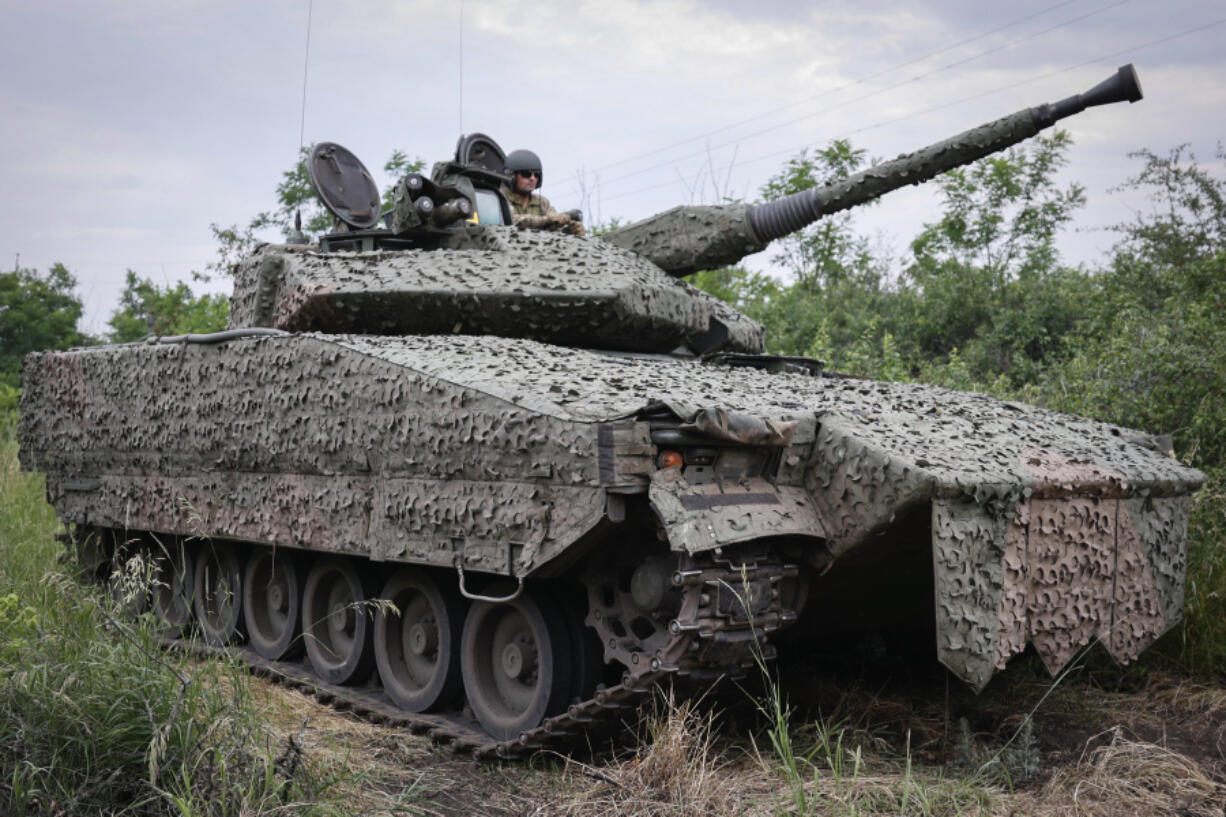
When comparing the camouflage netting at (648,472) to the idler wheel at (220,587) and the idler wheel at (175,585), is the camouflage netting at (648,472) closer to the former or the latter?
the idler wheel at (220,587)

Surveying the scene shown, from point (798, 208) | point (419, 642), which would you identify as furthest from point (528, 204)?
point (419, 642)

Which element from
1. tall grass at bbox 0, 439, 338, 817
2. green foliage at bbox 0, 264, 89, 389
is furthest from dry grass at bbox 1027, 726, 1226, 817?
green foliage at bbox 0, 264, 89, 389

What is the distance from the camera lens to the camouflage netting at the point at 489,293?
575 centimetres

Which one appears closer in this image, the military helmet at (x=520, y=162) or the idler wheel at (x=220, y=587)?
the idler wheel at (x=220, y=587)

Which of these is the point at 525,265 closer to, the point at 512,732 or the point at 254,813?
the point at 512,732

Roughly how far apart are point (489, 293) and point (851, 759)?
2.70 m

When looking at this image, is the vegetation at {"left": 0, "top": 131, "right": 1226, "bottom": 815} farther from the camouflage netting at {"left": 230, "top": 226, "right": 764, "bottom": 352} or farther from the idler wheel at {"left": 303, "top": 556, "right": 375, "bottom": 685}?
the camouflage netting at {"left": 230, "top": 226, "right": 764, "bottom": 352}

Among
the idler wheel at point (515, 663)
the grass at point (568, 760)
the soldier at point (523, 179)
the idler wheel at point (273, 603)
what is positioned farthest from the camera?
the soldier at point (523, 179)

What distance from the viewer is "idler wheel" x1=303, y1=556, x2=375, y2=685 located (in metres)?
5.70

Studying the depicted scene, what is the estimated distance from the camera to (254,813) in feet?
10.2

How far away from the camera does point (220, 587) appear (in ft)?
21.0

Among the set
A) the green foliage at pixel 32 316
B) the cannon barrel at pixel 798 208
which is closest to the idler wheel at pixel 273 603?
the cannon barrel at pixel 798 208

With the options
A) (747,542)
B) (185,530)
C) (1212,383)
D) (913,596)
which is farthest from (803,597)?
(1212,383)

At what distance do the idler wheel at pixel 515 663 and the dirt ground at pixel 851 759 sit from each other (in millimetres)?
224
